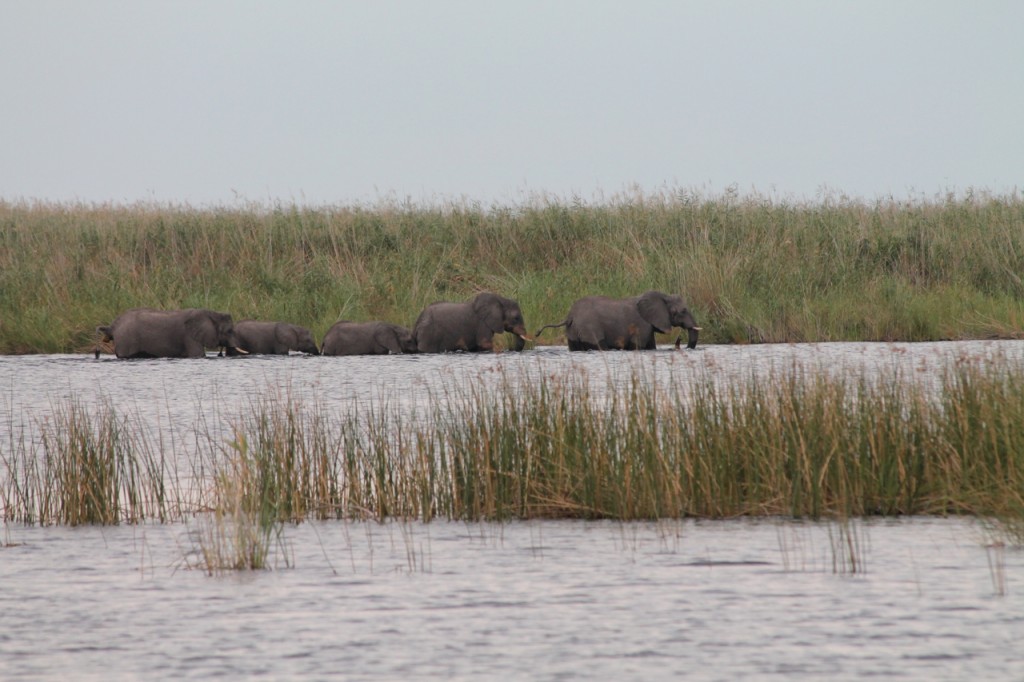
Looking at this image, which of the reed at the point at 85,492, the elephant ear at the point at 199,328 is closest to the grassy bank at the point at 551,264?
the elephant ear at the point at 199,328

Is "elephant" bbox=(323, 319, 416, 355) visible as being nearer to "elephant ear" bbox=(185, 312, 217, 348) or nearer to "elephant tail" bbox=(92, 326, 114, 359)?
"elephant ear" bbox=(185, 312, 217, 348)

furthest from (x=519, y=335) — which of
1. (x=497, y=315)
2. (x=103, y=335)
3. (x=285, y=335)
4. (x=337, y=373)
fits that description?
(x=103, y=335)

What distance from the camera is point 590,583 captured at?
205 inches

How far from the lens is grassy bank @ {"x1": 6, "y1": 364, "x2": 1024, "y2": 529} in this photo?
659cm

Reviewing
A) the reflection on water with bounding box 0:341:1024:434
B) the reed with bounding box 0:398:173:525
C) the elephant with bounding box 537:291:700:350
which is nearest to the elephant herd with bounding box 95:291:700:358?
the elephant with bounding box 537:291:700:350

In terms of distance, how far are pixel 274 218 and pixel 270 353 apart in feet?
24.6

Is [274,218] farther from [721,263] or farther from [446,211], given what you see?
[721,263]

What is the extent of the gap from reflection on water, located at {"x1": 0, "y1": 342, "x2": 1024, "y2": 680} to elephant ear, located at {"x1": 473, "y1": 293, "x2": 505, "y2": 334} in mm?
8905

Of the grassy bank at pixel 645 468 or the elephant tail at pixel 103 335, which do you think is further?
the elephant tail at pixel 103 335

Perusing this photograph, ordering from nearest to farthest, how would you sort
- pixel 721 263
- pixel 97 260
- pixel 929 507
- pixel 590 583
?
pixel 590 583 → pixel 929 507 → pixel 721 263 → pixel 97 260

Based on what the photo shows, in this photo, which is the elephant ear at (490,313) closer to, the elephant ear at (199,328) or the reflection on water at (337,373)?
the reflection on water at (337,373)

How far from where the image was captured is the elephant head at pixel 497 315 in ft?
50.8

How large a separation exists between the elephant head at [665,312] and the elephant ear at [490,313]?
148 centimetres

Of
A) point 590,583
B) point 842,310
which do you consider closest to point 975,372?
point 590,583
